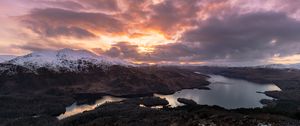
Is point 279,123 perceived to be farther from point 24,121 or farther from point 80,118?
point 24,121

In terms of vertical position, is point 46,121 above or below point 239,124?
below

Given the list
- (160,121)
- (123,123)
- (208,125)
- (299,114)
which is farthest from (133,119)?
(299,114)

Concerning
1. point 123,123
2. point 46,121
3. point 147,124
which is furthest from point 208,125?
point 46,121

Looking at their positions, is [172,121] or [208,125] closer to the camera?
[208,125]

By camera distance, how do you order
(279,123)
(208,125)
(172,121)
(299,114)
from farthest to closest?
(299,114), (172,121), (208,125), (279,123)

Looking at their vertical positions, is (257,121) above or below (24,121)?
above

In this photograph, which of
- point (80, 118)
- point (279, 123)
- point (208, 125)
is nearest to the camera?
point (279, 123)

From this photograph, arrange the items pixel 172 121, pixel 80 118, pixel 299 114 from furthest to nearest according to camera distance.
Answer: pixel 80 118 < pixel 299 114 < pixel 172 121

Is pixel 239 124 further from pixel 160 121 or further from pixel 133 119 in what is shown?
pixel 133 119

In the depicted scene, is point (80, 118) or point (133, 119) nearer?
point (133, 119)
